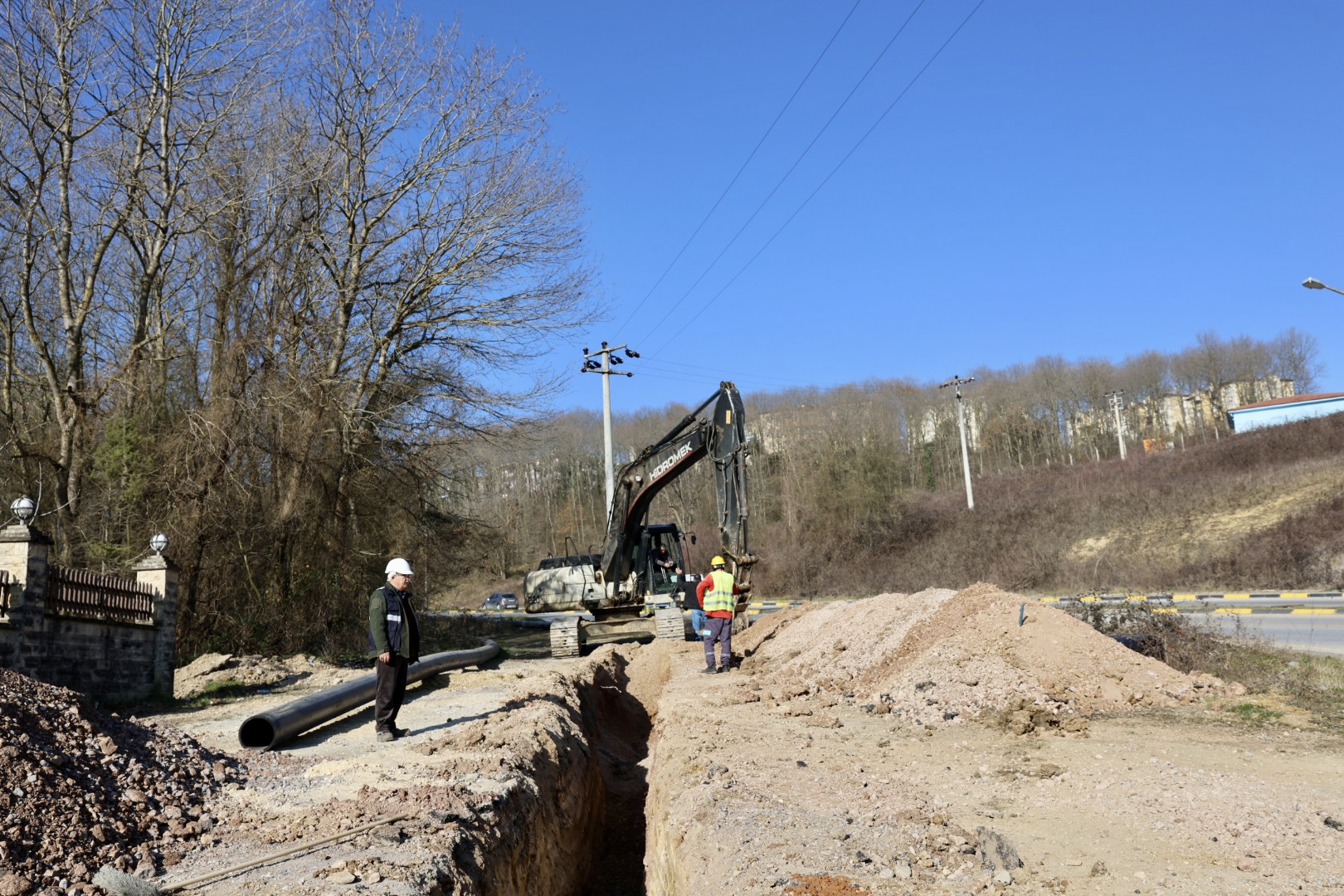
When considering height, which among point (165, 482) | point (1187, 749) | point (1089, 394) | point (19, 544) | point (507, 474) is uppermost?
point (1089, 394)

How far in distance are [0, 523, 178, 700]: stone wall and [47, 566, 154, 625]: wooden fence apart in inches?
3.4

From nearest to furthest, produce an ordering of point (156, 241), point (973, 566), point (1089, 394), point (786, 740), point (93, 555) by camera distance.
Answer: point (786, 740) → point (93, 555) → point (156, 241) → point (973, 566) → point (1089, 394)

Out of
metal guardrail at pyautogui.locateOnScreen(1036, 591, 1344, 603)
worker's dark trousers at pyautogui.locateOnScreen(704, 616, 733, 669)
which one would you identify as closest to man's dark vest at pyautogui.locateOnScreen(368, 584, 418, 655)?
worker's dark trousers at pyautogui.locateOnScreen(704, 616, 733, 669)

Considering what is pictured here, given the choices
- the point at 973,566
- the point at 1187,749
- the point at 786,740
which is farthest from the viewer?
the point at 973,566

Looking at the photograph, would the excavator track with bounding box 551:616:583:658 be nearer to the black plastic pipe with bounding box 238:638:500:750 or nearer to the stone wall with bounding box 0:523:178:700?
the stone wall with bounding box 0:523:178:700

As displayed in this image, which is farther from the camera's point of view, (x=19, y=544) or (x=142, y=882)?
(x=19, y=544)

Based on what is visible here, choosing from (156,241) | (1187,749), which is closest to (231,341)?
(156,241)

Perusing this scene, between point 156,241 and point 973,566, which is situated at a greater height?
point 156,241

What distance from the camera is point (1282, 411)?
5325 centimetres

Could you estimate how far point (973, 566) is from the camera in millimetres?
36750

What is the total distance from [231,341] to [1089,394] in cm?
5734

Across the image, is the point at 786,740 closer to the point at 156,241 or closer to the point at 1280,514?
the point at 156,241

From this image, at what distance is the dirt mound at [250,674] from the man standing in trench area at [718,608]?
5.06m

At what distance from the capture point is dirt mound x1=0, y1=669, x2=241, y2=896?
464 centimetres
